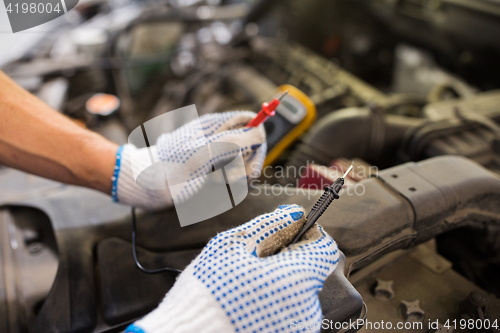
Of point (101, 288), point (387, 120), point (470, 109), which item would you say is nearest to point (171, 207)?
point (101, 288)

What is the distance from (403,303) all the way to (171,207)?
454mm

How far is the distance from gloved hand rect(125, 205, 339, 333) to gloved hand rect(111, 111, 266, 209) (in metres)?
0.22

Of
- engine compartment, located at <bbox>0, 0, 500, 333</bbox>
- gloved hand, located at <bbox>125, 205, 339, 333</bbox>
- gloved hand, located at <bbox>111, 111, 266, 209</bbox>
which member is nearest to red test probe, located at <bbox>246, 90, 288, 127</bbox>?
gloved hand, located at <bbox>111, 111, 266, 209</bbox>

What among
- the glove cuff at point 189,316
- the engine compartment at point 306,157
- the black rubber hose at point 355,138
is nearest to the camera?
the glove cuff at point 189,316

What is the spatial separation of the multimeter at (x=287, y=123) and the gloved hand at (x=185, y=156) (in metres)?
0.29

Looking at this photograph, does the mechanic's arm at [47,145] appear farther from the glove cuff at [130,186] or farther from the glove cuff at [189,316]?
the glove cuff at [189,316]

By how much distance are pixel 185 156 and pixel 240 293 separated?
30 cm

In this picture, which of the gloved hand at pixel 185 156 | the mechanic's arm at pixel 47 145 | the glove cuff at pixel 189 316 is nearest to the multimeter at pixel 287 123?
the gloved hand at pixel 185 156

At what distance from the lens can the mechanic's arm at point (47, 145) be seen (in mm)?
599

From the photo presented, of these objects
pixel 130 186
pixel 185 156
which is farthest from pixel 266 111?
pixel 130 186

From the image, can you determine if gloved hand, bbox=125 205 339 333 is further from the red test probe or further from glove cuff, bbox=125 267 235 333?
the red test probe

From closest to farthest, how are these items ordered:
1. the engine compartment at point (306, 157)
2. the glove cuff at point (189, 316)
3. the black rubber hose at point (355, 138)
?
1. the glove cuff at point (189, 316)
2. the engine compartment at point (306, 157)
3. the black rubber hose at point (355, 138)

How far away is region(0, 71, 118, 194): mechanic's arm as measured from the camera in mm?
599

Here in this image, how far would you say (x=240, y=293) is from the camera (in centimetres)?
36
